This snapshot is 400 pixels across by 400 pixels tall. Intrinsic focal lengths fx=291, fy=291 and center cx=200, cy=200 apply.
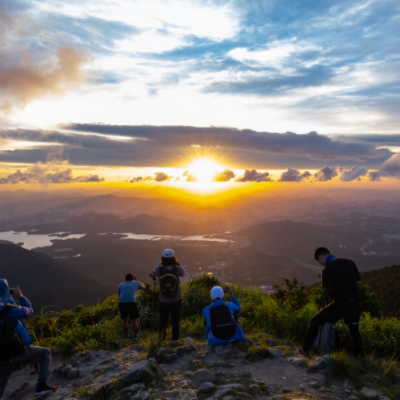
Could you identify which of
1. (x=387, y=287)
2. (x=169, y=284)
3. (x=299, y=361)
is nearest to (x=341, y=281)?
(x=299, y=361)

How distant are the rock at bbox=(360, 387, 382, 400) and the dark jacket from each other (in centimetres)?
146

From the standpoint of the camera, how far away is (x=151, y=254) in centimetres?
19312

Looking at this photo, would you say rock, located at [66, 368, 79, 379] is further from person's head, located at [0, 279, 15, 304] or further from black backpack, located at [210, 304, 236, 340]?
black backpack, located at [210, 304, 236, 340]

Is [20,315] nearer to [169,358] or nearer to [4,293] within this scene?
[4,293]

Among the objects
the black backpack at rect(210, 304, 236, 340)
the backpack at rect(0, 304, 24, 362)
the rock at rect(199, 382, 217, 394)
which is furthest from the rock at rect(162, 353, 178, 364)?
the backpack at rect(0, 304, 24, 362)

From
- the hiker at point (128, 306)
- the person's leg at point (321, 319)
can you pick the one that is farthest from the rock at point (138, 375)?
the person's leg at point (321, 319)

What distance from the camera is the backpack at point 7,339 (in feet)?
15.8

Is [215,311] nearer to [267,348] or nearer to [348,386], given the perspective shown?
[267,348]

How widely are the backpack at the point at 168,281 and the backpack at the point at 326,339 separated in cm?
341

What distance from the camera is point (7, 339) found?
483cm

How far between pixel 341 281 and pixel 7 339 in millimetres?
6107

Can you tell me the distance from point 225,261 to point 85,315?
15628 cm

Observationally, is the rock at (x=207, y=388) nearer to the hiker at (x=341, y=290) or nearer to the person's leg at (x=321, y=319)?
the person's leg at (x=321, y=319)

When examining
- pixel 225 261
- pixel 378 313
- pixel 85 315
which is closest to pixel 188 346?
pixel 85 315
